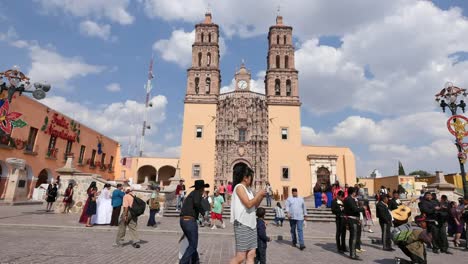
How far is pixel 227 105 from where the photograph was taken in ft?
89.8

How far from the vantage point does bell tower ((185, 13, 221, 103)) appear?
27.3m

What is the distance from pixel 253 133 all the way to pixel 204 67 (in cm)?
851

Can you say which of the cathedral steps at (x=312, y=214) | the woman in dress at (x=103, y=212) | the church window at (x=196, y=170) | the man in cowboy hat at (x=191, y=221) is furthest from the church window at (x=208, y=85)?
the man in cowboy hat at (x=191, y=221)

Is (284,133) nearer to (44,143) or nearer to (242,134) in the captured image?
(242,134)

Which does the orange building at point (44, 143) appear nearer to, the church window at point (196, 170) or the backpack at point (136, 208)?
the church window at point (196, 170)

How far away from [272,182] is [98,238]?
63.2 feet

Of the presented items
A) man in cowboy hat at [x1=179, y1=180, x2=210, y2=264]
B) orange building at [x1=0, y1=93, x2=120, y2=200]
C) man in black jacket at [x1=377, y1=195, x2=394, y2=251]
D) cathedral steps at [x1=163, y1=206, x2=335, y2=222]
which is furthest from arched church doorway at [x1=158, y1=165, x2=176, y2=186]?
man in cowboy hat at [x1=179, y1=180, x2=210, y2=264]

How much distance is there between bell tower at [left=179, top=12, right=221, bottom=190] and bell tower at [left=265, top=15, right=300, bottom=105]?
219 inches

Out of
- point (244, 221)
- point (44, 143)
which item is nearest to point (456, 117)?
point (244, 221)

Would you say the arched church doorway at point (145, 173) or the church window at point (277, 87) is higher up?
the church window at point (277, 87)

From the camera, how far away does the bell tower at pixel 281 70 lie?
27391 mm

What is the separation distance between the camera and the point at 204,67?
91.8 feet

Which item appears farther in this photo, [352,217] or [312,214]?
[312,214]

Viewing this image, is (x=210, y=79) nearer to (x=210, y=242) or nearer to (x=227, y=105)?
(x=227, y=105)
